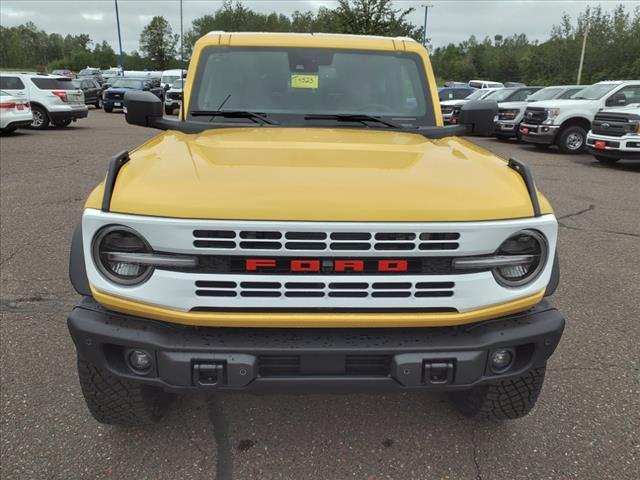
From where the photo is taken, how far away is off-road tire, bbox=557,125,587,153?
572 inches

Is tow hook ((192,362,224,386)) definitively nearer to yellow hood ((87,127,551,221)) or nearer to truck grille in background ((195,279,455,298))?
truck grille in background ((195,279,455,298))

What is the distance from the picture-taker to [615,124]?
1188cm

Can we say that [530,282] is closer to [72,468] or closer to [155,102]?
[72,468]

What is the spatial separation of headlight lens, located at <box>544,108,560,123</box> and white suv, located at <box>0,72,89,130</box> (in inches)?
568

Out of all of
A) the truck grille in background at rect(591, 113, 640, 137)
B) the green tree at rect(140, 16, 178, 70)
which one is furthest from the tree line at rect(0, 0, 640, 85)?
the truck grille in background at rect(591, 113, 640, 137)

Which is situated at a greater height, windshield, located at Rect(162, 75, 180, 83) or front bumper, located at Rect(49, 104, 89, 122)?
windshield, located at Rect(162, 75, 180, 83)

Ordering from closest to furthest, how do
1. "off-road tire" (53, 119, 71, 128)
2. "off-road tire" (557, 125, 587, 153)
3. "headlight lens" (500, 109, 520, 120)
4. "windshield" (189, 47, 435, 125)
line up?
1. "windshield" (189, 47, 435, 125)
2. "off-road tire" (557, 125, 587, 153)
3. "headlight lens" (500, 109, 520, 120)
4. "off-road tire" (53, 119, 71, 128)

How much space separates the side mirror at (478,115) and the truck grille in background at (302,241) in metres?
1.81

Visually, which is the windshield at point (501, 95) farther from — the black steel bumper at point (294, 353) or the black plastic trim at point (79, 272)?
the black plastic trim at point (79, 272)

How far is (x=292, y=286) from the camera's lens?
207 cm

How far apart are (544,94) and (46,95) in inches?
603

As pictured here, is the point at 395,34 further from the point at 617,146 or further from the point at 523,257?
the point at 523,257

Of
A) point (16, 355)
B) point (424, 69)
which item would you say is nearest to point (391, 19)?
point (424, 69)

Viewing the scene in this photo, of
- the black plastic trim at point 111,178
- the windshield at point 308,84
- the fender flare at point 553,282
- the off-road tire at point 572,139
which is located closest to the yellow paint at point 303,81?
the windshield at point 308,84
